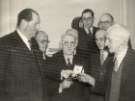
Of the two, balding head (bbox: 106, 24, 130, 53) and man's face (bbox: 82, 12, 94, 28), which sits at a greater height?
man's face (bbox: 82, 12, 94, 28)

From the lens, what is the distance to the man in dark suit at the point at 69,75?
1.34 meters

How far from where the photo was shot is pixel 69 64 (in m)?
1.36

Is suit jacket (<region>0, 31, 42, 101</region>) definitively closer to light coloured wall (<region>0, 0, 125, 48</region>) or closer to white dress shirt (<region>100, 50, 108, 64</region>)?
light coloured wall (<region>0, 0, 125, 48</region>)

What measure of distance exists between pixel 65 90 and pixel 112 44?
1.08ft

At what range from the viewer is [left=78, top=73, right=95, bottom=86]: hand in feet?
4.50

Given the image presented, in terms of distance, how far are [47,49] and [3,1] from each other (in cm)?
29

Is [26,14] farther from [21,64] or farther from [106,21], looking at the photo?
[106,21]

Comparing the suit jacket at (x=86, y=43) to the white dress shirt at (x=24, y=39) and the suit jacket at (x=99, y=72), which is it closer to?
the suit jacket at (x=99, y=72)

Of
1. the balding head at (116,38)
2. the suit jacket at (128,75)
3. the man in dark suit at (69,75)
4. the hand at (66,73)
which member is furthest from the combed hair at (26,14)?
the suit jacket at (128,75)

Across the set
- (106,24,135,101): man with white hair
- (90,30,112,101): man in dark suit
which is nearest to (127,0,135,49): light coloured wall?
(106,24,135,101): man with white hair

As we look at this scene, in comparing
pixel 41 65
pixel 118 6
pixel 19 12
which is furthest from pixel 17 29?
pixel 118 6

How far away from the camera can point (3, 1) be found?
1.25 metres

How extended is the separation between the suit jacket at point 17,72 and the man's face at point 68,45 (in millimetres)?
150

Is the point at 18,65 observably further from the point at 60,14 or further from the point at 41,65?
→ the point at 60,14
